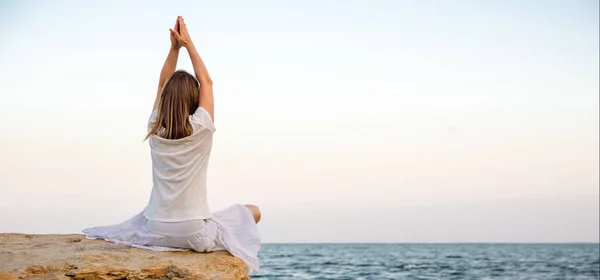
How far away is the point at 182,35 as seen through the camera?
5.70 meters

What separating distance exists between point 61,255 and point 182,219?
1.00 m

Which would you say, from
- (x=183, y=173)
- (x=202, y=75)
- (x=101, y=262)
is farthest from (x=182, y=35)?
(x=101, y=262)

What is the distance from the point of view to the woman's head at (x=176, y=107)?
16.8ft

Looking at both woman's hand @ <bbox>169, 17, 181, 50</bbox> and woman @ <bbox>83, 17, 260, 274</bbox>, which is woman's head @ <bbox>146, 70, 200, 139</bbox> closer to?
woman @ <bbox>83, 17, 260, 274</bbox>

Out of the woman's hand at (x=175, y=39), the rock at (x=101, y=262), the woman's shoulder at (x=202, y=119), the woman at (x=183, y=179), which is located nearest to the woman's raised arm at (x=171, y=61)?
the woman's hand at (x=175, y=39)

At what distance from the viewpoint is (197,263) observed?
4.84 m

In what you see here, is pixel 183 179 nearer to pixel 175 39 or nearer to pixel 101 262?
pixel 101 262

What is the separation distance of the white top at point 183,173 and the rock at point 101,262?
360mm

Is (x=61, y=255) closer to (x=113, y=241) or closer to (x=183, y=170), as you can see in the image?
(x=113, y=241)

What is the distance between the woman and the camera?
16.8ft

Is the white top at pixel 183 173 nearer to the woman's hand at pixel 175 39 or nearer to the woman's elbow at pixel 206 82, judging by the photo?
the woman's elbow at pixel 206 82

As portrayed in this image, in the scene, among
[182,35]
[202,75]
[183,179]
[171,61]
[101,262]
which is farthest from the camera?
[171,61]

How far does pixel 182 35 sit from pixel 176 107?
0.89 meters

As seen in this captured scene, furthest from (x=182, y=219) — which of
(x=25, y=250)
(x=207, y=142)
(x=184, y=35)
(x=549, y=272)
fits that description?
(x=549, y=272)
